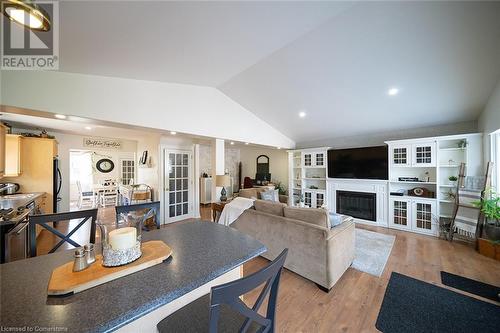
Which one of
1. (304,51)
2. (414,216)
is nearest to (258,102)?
(304,51)

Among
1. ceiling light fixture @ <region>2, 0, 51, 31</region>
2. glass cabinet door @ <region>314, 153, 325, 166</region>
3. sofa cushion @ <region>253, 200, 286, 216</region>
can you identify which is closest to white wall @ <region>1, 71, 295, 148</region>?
sofa cushion @ <region>253, 200, 286, 216</region>

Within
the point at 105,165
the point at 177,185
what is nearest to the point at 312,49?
the point at 177,185

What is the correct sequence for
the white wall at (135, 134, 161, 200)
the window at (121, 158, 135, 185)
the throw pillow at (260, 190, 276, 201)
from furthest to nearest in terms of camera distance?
the window at (121, 158, 135, 185)
the throw pillow at (260, 190, 276, 201)
the white wall at (135, 134, 161, 200)

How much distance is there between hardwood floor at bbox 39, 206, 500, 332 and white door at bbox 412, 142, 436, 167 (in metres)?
1.59

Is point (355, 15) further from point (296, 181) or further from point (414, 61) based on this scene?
point (296, 181)

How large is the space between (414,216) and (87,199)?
10463mm

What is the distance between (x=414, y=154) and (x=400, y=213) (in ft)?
4.47

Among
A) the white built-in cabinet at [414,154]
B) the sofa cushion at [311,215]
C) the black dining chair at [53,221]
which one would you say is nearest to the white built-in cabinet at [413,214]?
the white built-in cabinet at [414,154]

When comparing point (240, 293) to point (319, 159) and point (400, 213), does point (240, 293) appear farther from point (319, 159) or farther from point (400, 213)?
point (319, 159)

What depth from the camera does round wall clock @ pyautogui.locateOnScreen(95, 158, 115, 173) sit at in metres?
7.16

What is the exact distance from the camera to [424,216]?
160 inches

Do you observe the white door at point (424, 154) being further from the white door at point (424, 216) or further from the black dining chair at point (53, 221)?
the black dining chair at point (53, 221)

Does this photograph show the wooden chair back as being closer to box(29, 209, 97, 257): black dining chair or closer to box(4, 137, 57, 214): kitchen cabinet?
box(29, 209, 97, 257): black dining chair

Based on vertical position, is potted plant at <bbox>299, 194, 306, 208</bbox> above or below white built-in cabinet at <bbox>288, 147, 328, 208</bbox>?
below
